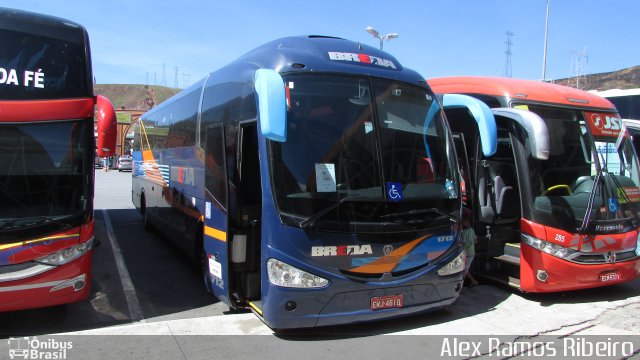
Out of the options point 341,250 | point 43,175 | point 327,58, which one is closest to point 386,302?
point 341,250

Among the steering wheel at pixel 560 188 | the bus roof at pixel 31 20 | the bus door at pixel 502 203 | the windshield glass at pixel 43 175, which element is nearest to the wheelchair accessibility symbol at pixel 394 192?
the bus door at pixel 502 203

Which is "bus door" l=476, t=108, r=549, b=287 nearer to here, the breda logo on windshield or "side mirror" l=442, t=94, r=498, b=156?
"side mirror" l=442, t=94, r=498, b=156

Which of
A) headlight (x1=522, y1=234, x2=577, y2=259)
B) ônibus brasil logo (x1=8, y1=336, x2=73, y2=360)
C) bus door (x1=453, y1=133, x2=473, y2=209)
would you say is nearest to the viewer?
ônibus brasil logo (x1=8, y1=336, x2=73, y2=360)

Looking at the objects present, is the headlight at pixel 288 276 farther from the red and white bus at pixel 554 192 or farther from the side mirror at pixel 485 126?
the red and white bus at pixel 554 192

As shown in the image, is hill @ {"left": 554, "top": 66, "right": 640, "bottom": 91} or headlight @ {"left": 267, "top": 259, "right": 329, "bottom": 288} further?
hill @ {"left": 554, "top": 66, "right": 640, "bottom": 91}

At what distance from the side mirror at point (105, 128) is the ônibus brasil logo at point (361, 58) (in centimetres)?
247

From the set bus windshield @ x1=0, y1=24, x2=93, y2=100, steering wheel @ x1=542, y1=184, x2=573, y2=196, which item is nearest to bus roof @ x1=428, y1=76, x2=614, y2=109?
steering wheel @ x1=542, y1=184, x2=573, y2=196

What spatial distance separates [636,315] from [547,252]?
128cm

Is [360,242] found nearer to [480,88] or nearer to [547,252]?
[547,252]

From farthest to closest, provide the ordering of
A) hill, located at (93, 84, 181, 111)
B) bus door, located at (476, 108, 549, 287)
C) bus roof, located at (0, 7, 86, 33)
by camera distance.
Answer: hill, located at (93, 84, 181, 111), bus door, located at (476, 108, 549, 287), bus roof, located at (0, 7, 86, 33)

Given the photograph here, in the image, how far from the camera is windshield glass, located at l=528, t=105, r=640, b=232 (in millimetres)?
6074

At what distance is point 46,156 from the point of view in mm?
4965

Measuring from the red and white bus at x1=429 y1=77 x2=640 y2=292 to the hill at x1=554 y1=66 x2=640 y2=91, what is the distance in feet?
83.4

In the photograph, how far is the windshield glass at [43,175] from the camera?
4.74 m
